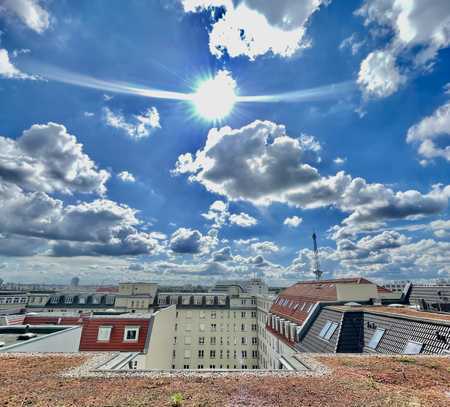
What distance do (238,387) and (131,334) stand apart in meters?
19.9

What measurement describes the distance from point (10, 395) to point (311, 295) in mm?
37189

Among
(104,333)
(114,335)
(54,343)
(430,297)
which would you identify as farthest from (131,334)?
(430,297)

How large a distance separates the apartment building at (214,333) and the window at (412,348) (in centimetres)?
4848

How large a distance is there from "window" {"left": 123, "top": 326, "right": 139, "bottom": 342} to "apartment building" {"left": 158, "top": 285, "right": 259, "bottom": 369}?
121 ft

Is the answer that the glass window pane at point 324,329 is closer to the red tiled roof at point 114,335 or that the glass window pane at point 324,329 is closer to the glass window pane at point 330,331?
the glass window pane at point 330,331

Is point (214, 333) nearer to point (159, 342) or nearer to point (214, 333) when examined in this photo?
point (214, 333)

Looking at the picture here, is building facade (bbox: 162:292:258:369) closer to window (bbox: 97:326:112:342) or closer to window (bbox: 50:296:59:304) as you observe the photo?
window (bbox: 50:296:59:304)

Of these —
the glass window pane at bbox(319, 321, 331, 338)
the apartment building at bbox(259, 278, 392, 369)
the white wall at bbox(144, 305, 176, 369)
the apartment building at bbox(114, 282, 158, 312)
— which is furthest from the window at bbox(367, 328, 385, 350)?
the apartment building at bbox(114, 282, 158, 312)

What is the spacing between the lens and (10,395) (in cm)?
709

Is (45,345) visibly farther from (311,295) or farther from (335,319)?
(311,295)

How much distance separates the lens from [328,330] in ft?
70.5

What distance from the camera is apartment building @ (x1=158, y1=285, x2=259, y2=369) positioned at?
55812 millimetres

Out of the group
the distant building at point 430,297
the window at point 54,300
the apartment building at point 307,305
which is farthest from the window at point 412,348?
the window at point 54,300

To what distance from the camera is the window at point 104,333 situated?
23.4 meters
